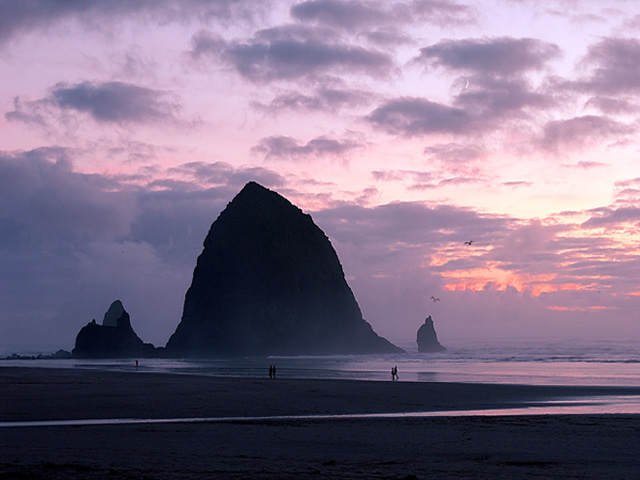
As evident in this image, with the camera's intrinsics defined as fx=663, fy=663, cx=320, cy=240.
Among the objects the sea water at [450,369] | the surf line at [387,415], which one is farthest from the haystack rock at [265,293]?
Result: the surf line at [387,415]

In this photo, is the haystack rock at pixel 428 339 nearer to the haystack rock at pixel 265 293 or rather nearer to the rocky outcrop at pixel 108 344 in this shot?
the haystack rock at pixel 265 293

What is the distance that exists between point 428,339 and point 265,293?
55184 millimetres

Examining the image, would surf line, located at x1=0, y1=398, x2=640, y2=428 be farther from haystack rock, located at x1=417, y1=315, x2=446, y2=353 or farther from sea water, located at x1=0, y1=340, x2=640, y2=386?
haystack rock, located at x1=417, y1=315, x2=446, y2=353

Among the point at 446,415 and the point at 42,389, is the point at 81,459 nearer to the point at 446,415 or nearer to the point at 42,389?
the point at 446,415

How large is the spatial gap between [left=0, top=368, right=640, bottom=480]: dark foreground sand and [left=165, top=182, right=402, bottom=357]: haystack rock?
123 metres

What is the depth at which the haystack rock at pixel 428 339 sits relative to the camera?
189700 mm

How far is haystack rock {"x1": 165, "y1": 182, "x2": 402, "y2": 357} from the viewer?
522ft

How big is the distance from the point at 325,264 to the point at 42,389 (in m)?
145

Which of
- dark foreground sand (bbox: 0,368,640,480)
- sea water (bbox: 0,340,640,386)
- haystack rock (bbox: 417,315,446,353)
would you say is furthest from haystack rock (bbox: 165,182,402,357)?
dark foreground sand (bbox: 0,368,640,480)

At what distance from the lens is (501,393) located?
42.8m

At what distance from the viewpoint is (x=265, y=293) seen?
16612cm

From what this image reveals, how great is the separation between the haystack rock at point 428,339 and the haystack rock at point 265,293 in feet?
51.6

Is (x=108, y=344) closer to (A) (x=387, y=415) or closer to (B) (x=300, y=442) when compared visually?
(A) (x=387, y=415)

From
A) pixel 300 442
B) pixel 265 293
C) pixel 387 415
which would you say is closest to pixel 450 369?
pixel 387 415
